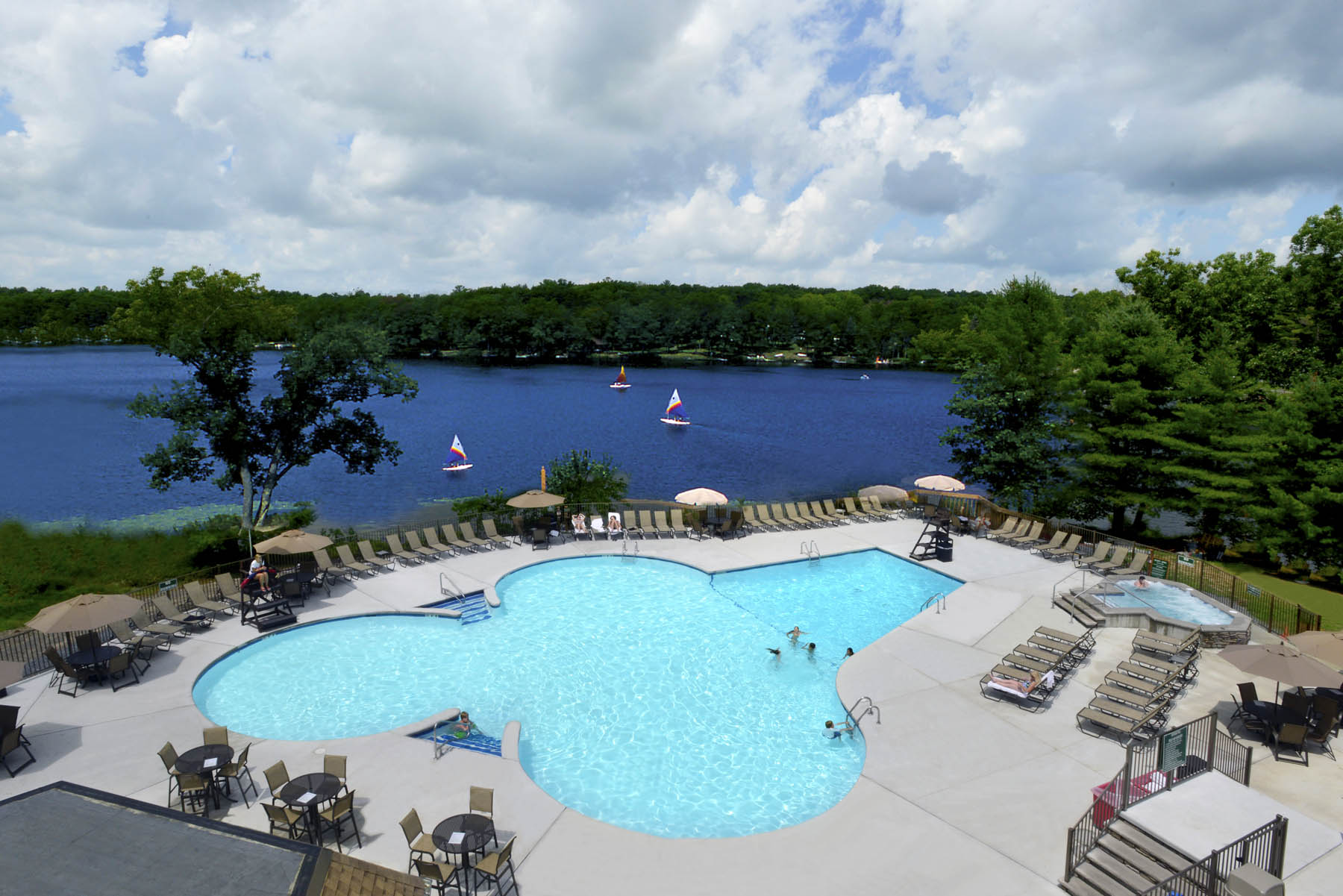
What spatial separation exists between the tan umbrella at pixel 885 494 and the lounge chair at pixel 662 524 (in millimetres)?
8198

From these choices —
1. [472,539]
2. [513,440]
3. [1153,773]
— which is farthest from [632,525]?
[513,440]

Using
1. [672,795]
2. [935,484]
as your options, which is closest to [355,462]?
[672,795]

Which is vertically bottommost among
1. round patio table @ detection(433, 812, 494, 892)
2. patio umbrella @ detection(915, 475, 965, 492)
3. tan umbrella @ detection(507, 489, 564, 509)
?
round patio table @ detection(433, 812, 494, 892)

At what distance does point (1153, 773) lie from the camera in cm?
1020

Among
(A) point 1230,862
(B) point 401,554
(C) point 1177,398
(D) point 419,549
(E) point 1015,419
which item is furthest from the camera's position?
(E) point 1015,419

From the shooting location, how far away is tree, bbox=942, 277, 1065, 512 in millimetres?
30312

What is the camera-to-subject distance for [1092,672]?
15219 mm

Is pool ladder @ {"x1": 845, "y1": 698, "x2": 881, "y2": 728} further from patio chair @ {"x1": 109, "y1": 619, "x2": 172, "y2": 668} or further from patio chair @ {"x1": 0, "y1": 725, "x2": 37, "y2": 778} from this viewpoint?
patio chair @ {"x1": 109, "y1": 619, "x2": 172, "y2": 668}

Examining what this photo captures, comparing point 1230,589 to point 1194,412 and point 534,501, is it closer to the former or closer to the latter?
point 1194,412

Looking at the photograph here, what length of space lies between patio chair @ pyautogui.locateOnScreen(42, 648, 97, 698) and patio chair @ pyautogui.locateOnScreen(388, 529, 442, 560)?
8.64m

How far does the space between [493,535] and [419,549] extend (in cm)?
264

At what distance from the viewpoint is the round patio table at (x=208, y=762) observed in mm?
10258

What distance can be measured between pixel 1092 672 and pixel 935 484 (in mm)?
10265

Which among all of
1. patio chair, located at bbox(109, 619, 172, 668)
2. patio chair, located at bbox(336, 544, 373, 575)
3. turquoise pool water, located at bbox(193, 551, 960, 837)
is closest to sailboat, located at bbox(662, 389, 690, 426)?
turquoise pool water, located at bbox(193, 551, 960, 837)
